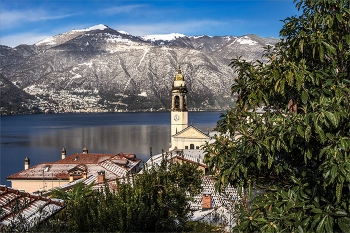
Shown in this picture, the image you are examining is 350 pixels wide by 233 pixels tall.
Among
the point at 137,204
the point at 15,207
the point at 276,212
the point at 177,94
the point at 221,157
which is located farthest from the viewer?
the point at 177,94

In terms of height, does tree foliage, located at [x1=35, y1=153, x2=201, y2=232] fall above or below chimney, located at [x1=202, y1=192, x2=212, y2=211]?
above

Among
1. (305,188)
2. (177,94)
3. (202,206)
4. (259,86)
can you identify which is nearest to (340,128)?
(305,188)

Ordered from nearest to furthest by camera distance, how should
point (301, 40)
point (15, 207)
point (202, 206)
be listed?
point (301, 40), point (15, 207), point (202, 206)

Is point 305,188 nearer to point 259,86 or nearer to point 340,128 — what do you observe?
point 340,128

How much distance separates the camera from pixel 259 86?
6414 mm

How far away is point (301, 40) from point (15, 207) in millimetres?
8629

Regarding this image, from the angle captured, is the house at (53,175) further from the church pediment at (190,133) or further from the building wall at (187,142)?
the church pediment at (190,133)

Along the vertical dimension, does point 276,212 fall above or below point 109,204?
above

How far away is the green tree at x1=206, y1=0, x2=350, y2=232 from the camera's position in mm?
4914

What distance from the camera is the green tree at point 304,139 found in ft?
16.1

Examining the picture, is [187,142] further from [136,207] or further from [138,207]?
[136,207]

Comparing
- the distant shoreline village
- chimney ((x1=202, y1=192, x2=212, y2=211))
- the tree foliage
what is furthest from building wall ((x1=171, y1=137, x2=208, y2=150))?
the tree foliage

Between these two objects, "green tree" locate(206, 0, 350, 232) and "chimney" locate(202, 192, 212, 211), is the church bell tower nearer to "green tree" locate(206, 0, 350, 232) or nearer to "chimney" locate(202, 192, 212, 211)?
"chimney" locate(202, 192, 212, 211)

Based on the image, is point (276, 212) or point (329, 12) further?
point (329, 12)
